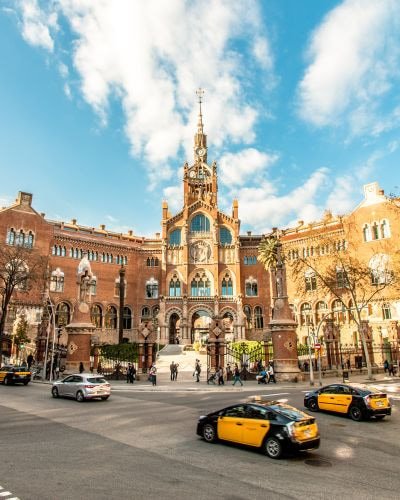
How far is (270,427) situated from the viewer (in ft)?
30.5

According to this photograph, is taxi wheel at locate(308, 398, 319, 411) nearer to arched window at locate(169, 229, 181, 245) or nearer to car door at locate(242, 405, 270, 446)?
car door at locate(242, 405, 270, 446)

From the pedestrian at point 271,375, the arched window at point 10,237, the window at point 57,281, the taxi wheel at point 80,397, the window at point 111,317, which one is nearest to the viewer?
the taxi wheel at point 80,397

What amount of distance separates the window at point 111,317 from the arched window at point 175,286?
8627 millimetres

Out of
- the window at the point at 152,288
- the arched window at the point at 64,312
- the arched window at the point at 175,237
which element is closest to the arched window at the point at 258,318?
the window at the point at 152,288

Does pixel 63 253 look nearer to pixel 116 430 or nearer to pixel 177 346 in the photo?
pixel 177 346

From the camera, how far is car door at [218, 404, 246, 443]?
998cm

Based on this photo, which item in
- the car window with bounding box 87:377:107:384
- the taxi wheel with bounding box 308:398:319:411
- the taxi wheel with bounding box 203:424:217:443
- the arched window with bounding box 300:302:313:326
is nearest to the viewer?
the taxi wheel with bounding box 203:424:217:443

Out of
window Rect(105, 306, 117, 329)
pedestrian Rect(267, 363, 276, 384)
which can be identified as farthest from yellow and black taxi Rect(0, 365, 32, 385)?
window Rect(105, 306, 117, 329)

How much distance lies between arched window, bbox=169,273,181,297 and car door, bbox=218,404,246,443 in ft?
162

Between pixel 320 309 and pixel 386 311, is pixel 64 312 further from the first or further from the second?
pixel 386 311

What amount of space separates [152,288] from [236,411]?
52458 mm

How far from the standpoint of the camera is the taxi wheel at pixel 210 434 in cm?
1052

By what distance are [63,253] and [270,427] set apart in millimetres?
51339

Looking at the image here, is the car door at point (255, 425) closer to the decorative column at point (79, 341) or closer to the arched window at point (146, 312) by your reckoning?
the decorative column at point (79, 341)
